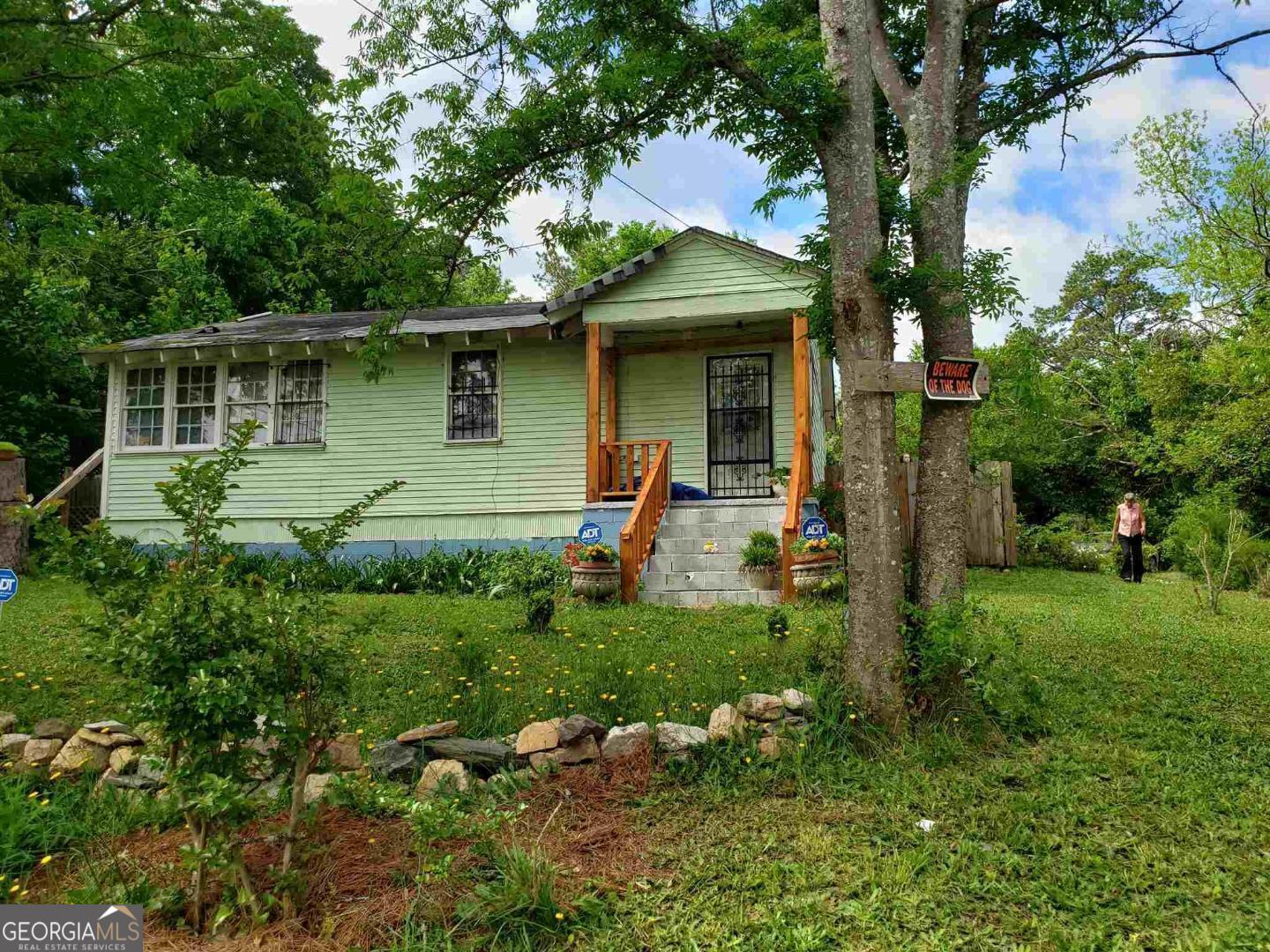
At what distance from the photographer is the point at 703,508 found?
35.0 feet

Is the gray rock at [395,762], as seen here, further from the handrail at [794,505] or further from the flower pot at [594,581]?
the handrail at [794,505]

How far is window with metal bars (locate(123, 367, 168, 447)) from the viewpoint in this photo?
13.6m

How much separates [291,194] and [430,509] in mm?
17860

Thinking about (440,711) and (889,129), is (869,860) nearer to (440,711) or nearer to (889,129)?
(440,711)

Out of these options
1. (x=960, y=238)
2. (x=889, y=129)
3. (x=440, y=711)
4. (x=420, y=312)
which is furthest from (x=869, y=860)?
(x=420, y=312)

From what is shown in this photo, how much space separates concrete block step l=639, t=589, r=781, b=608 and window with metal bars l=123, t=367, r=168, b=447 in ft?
31.7

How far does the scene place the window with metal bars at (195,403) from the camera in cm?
1347

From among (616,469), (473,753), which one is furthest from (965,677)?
(616,469)

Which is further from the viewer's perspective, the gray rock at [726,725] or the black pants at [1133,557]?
the black pants at [1133,557]

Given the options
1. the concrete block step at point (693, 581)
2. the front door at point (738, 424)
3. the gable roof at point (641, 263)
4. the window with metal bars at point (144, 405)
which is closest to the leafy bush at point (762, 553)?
the concrete block step at point (693, 581)

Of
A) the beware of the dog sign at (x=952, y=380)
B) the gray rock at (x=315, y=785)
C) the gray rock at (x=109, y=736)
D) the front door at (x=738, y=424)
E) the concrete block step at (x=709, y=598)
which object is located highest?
the front door at (x=738, y=424)

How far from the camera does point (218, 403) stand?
13344mm

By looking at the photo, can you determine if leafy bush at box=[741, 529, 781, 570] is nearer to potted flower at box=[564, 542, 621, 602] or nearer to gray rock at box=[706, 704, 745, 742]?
potted flower at box=[564, 542, 621, 602]

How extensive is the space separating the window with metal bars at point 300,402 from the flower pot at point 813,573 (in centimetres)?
870
